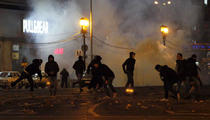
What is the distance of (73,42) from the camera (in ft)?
120

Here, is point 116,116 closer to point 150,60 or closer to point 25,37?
point 150,60

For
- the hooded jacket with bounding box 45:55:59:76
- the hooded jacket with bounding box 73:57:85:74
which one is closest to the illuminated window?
the hooded jacket with bounding box 73:57:85:74

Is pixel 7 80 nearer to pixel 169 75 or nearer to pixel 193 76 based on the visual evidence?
pixel 193 76

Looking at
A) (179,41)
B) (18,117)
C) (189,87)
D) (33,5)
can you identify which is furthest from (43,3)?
(18,117)

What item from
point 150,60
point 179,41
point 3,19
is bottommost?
point 150,60

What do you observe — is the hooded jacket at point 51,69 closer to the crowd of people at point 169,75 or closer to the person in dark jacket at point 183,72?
the crowd of people at point 169,75

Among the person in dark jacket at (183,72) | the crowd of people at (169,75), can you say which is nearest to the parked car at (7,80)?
the crowd of people at (169,75)

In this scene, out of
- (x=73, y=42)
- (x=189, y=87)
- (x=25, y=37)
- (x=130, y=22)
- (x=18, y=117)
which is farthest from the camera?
(x=25, y=37)

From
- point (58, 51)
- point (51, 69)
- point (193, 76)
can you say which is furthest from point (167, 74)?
point (58, 51)

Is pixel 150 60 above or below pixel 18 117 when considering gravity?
above

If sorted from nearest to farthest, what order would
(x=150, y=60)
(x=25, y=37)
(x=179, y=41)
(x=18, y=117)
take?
(x=18, y=117), (x=150, y=60), (x=179, y=41), (x=25, y=37)

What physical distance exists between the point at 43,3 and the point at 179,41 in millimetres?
16296

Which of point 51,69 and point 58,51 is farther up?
point 58,51

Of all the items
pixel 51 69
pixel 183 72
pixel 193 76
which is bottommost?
pixel 193 76
